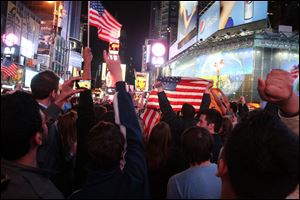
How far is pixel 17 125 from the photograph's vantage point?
7.98ft

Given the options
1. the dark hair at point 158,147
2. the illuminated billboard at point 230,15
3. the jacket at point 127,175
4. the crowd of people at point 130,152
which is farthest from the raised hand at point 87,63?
the illuminated billboard at point 230,15

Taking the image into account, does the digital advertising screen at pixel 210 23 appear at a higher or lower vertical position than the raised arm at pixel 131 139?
higher

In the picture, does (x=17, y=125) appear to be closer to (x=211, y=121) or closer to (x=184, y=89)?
(x=211, y=121)

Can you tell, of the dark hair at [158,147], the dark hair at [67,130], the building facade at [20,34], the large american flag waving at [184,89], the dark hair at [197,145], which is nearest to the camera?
the dark hair at [197,145]

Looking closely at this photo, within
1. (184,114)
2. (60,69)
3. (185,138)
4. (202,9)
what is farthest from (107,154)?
(60,69)

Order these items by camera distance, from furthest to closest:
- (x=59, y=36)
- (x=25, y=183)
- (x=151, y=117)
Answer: (x=59, y=36) < (x=151, y=117) < (x=25, y=183)

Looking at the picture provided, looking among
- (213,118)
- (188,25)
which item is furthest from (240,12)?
(213,118)

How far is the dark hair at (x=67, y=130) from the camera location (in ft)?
15.3

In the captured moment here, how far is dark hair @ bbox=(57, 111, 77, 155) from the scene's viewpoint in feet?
15.3

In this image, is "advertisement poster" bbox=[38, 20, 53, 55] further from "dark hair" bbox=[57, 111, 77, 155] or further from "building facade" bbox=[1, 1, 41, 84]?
"dark hair" bbox=[57, 111, 77, 155]

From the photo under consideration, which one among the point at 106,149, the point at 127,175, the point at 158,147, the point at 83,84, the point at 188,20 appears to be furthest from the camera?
the point at 188,20

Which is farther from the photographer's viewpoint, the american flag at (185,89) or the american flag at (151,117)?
the american flag at (185,89)

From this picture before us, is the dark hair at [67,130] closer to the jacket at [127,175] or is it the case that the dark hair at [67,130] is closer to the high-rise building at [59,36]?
the jacket at [127,175]

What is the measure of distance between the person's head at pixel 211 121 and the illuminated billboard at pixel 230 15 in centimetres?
2802
